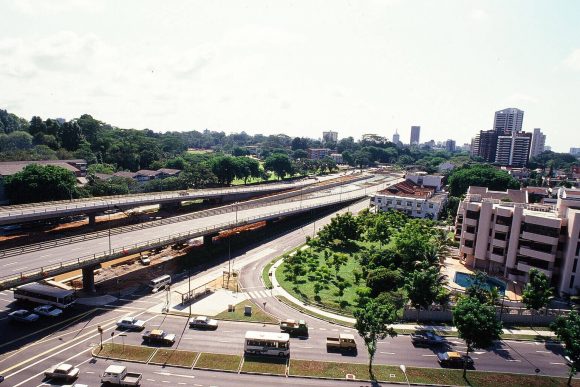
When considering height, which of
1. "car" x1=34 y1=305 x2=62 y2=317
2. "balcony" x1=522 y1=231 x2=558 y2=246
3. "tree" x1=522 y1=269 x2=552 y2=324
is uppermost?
"balcony" x1=522 y1=231 x2=558 y2=246

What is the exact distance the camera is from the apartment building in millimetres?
71250

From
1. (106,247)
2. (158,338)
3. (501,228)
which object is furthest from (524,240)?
(106,247)

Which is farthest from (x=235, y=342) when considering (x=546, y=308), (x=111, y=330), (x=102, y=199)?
(x=102, y=199)

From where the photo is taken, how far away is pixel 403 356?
51125 millimetres

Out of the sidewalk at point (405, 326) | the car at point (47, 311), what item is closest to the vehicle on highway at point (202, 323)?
the sidewalk at point (405, 326)

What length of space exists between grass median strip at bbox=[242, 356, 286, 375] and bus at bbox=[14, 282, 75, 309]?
31.5 metres

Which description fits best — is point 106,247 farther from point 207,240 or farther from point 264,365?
point 264,365

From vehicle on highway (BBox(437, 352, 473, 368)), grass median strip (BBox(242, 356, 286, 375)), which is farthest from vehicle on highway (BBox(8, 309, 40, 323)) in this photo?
vehicle on highway (BBox(437, 352, 473, 368))

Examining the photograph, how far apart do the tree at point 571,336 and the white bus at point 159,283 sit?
200 feet

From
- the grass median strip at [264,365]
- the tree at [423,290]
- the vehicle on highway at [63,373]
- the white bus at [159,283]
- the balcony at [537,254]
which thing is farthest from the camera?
the balcony at [537,254]

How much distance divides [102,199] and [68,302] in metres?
49.6

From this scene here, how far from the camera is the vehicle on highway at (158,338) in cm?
5194

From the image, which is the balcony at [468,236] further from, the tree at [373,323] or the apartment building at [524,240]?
the tree at [373,323]

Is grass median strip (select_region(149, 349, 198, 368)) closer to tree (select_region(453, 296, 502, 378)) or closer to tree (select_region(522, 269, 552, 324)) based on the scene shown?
tree (select_region(453, 296, 502, 378))
